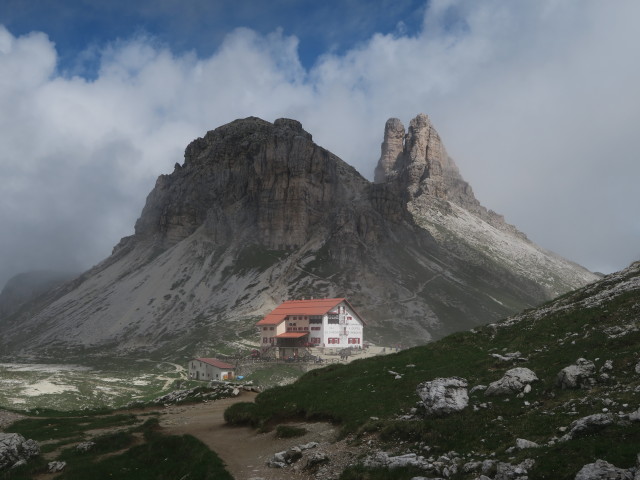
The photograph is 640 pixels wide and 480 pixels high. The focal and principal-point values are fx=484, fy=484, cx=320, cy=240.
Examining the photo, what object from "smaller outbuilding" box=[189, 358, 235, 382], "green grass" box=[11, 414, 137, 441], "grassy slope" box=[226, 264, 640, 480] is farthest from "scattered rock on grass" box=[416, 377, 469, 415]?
"smaller outbuilding" box=[189, 358, 235, 382]

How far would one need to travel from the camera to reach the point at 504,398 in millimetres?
24938

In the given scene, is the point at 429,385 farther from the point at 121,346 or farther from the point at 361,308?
the point at 121,346

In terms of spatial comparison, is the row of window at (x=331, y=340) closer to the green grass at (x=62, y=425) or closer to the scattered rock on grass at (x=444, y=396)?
the green grass at (x=62, y=425)

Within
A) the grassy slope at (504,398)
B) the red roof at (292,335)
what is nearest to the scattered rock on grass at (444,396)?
the grassy slope at (504,398)

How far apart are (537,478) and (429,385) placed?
38.0ft

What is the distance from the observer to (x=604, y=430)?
17625 millimetres

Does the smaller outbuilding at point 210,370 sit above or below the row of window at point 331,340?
below

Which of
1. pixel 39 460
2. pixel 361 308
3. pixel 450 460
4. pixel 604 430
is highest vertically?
pixel 361 308

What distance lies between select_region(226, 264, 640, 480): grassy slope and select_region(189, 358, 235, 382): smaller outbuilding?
55.9 metres

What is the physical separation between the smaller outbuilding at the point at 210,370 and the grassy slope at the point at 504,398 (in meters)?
55.9

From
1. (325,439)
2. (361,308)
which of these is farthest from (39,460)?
(361,308)

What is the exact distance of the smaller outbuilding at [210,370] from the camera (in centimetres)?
9694

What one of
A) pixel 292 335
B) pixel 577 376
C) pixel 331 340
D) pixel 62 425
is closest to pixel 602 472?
pixel 577 376

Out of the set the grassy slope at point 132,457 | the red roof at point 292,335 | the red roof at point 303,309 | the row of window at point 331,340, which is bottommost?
the grassy slope at point 132,457
